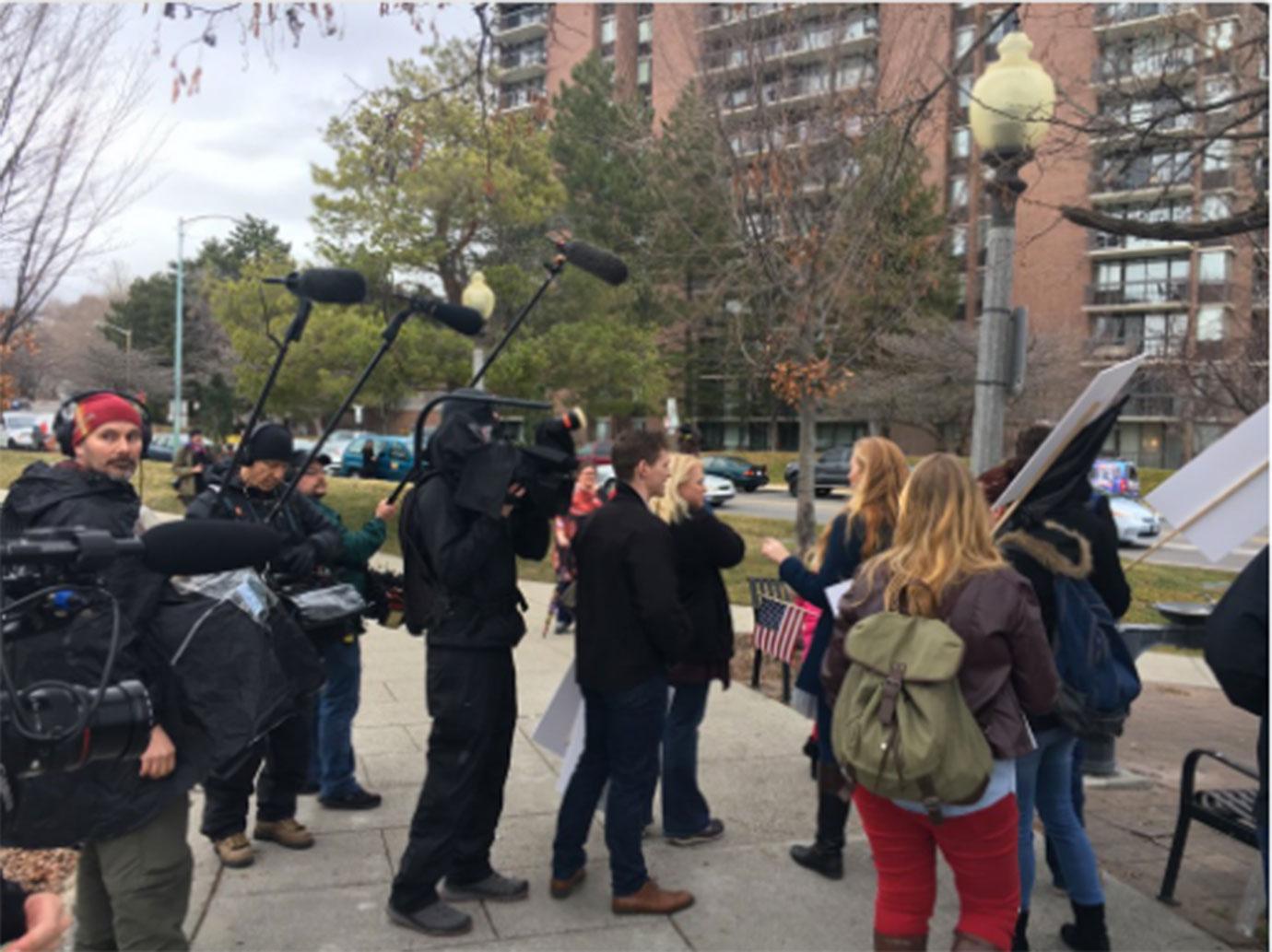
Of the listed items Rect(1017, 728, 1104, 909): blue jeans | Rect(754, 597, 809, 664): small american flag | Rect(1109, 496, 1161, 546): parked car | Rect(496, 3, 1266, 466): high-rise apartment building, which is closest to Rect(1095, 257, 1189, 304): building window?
Rect(1109, 496, 1161, 546): parked car

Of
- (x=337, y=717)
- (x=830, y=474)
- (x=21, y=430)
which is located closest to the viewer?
(x=337, y=717)

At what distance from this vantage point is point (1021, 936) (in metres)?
3.46

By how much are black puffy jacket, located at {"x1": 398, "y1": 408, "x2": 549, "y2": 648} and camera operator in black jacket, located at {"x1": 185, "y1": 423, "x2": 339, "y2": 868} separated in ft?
2.55

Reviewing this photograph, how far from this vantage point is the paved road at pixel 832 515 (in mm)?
19062

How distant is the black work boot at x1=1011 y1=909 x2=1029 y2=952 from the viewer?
3439mm

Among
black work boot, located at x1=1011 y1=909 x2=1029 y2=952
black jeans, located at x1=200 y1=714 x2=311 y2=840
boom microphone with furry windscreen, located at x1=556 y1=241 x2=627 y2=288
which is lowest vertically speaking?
black work boot, located at x1=1011 y1=909 x2=1029 y2=952

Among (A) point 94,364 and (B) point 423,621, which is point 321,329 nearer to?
(B) point 423,621

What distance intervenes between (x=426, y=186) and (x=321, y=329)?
3351mm

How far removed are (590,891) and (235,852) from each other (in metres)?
1.47

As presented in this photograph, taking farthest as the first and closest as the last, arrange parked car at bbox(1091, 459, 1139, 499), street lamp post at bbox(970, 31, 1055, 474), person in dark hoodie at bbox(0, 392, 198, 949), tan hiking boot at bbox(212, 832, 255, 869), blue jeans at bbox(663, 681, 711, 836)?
parked car at bbox(1091, 459, 1139, 499), street lamp post at bbox(970, 31, 1055, 474), blue jeans at bbox(663, 681, 711, 836), tan hiking boot at bbox(212, 832, 255, 869), person in dark hoodie at bbox(0, 392, 198, 949)

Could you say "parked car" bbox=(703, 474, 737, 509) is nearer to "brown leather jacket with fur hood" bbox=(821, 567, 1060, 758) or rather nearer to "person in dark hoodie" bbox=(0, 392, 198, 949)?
"brown leather jacket with fur hood" bbox=(821, 567, 1060, 758)

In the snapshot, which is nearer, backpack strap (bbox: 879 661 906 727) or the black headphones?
Result: backpack strap (bbox: 879 661 906 727)

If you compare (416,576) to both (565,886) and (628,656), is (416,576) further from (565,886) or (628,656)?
(565,886)

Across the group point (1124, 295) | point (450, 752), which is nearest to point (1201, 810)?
point (450, 752)
